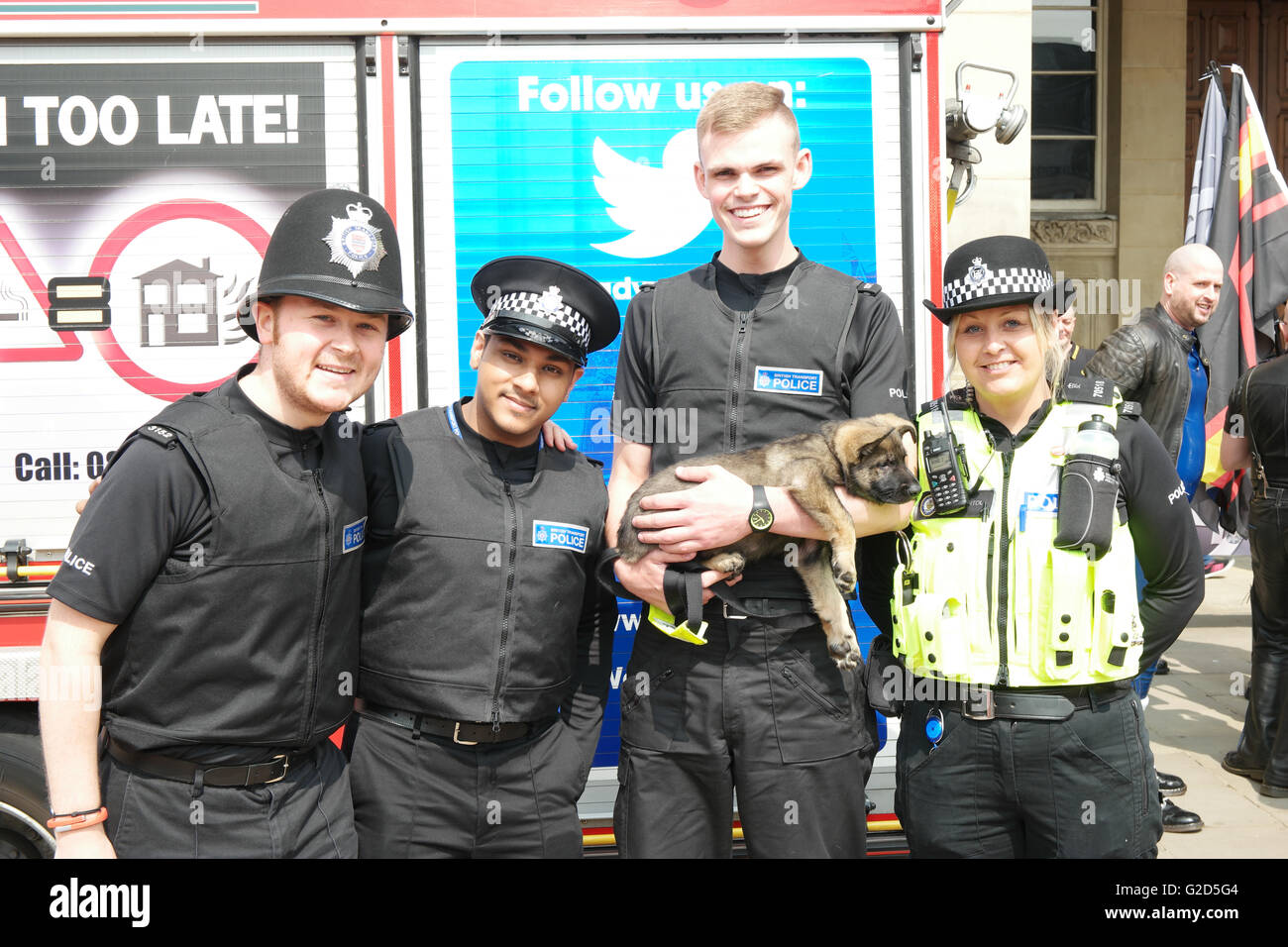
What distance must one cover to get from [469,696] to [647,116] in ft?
7.63

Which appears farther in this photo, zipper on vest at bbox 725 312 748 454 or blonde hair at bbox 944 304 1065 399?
zipper on vest at bbox 725 312 748 454

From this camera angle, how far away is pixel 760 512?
258 centimetres

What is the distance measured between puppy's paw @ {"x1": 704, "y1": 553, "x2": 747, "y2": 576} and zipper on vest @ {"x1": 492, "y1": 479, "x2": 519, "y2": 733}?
0.53 metres

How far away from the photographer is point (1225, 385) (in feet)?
24.6

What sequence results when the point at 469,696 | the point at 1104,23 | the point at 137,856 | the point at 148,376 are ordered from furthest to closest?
the point at 1104,23 → the point at 148,376 → the point at 469,696 → the point at 137,856

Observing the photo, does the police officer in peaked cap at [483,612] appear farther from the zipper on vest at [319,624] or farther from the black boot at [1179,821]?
the black boot at [1179,821]

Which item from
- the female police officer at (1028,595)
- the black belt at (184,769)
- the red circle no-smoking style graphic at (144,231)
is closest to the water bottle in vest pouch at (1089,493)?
the female police officer at (1028,595)

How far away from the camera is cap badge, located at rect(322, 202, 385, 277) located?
2.32 m

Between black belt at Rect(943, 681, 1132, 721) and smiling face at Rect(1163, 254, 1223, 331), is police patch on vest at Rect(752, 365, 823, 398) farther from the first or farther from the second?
smiling face at Rect(1163, 254, 1223, 331)

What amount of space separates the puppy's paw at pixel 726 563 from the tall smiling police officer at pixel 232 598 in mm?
971

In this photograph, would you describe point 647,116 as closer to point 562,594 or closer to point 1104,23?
point 562,594

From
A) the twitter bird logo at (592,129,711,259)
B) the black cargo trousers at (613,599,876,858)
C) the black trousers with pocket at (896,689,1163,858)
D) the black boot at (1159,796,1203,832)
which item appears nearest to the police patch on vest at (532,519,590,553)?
the black cargo trousers at (613,599,876,858)

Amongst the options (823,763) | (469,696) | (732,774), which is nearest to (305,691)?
(469,696)

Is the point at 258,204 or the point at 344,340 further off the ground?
the point at 258,204
